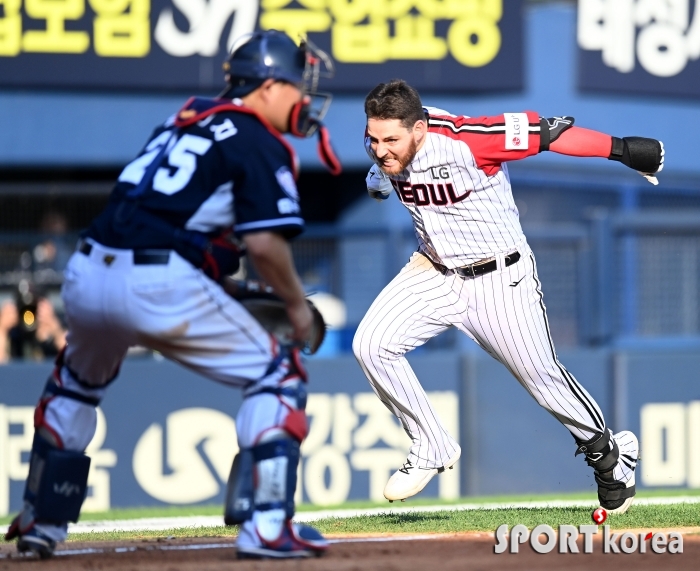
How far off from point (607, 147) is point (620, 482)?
161cm

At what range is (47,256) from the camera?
31.4ft

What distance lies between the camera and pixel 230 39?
10758 millimetres

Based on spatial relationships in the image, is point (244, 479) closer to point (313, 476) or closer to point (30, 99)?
point (313, 476)

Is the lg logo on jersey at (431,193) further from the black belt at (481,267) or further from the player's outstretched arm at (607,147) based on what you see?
the player's outstretched arm at (607,147)

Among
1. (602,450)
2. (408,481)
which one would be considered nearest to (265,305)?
(408,481)

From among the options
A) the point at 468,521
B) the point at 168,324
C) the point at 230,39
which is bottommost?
the point at 468,521

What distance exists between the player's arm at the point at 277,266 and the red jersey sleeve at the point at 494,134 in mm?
1565

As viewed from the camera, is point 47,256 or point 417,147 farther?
point 47,256

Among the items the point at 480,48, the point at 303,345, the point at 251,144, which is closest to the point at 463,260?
the point at 303,345

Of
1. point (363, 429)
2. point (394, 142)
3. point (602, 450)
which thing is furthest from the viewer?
point (363, 429)

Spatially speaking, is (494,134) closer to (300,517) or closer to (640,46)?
(300,517)

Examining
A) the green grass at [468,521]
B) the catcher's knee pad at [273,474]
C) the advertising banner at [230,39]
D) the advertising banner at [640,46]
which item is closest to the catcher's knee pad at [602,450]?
the green grass at [468,521]

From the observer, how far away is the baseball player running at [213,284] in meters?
4.10

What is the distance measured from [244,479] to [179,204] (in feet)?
3.38
